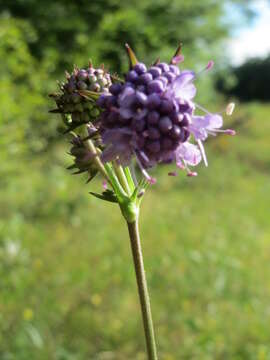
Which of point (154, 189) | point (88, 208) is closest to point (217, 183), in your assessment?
point (154, 189)

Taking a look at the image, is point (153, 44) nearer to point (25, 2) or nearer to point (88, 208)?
point (25, 2)

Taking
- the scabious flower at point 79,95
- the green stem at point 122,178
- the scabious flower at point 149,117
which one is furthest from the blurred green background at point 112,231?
the scabious flower at point 149,117

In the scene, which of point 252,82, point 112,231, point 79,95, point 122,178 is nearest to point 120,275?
point 112,231

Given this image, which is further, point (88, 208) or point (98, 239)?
point (88, 208)

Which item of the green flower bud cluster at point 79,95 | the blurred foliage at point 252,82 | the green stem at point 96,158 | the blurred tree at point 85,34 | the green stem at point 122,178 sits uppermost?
the blurred foliage at point 252,82

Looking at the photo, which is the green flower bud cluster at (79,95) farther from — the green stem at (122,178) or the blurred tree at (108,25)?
the blurred tree at (108,25)

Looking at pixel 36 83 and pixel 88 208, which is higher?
pixel 36 83

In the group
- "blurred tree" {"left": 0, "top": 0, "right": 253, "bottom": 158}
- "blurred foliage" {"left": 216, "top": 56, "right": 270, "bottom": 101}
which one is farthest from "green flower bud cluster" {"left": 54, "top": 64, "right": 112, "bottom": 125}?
"blurred foliage" {"left": 216, "top": 56, "right": 270, "bottom": 101}
